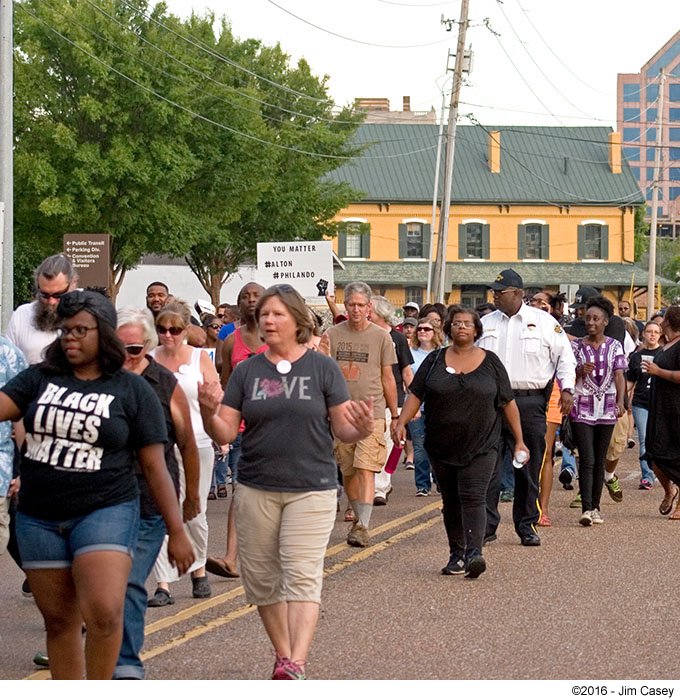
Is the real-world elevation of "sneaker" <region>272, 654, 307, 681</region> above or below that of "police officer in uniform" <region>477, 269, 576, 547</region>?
below

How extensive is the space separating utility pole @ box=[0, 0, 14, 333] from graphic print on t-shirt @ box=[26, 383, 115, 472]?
10611 mm

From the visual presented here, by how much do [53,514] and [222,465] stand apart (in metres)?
10.0

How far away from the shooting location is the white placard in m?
21.2

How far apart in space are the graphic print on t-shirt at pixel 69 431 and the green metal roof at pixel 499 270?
2519 inches

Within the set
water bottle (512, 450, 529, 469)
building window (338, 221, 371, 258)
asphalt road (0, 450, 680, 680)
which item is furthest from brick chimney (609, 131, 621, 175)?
water bottle (512, 450, 529, 469)

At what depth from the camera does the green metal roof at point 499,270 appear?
230ft

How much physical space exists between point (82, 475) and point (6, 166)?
11.6m

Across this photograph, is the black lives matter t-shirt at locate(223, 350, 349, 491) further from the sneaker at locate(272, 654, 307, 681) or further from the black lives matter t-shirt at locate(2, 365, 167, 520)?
the black lives matter t-shirt at locate(2, 365, 167, 520)

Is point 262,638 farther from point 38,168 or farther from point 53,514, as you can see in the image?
point 38,168

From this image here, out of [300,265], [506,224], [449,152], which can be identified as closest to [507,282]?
[300,265]

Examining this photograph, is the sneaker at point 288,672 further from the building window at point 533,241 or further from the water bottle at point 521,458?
the building window at point 533,241

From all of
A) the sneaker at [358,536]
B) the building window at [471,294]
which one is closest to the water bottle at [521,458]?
the sneaker at [358,536]

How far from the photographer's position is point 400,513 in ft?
45.8

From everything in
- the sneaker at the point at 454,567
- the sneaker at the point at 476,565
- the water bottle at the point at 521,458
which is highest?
the water bottle at the point at 521,458
